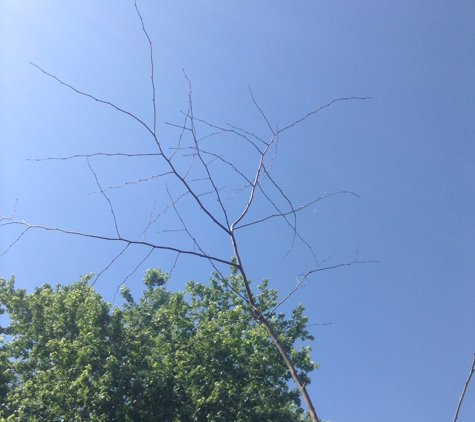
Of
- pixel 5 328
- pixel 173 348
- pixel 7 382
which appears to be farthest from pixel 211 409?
pixel 5 328

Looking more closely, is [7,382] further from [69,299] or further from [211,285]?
[211,285]

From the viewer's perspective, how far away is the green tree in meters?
10.6

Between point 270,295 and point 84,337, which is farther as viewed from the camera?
point 270,295

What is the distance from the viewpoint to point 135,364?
11.8 m

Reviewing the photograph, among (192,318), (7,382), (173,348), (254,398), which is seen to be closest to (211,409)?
(254,398)

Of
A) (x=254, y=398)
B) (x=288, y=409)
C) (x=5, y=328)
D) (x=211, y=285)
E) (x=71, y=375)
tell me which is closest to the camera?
(x=71, y=375)

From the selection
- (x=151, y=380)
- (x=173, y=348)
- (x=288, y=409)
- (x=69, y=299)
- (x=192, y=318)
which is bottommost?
(x=288, y=409)

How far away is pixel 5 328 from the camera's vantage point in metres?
13.7

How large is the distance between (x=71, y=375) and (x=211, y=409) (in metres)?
3.73

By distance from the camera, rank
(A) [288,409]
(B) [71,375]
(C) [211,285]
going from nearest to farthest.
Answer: (B) [71,375]
(A) [288,409]
(C) [211,285]

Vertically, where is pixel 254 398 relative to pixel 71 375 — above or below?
below

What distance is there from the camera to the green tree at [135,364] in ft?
34.9

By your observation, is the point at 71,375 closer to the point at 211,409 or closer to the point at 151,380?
the point at 151,380

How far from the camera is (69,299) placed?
496 inches
